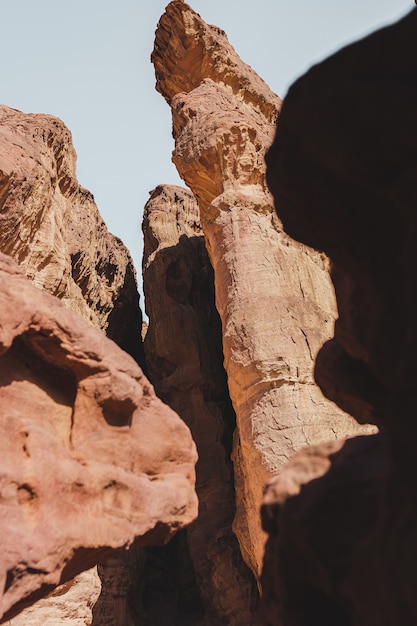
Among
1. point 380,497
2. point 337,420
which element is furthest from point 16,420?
point 337,420

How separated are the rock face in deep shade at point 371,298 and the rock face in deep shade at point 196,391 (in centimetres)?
960

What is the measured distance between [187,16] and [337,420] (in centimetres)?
1055

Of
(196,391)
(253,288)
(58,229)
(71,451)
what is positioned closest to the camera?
(71,451)

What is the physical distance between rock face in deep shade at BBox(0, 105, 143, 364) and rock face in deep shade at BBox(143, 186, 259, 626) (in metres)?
1.07

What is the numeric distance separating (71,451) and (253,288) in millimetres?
6668

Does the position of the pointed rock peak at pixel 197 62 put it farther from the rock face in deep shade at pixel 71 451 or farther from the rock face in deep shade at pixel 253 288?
the rock face in deep shade at pixel 71 451

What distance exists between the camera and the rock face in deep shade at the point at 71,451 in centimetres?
443

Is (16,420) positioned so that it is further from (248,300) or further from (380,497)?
(248,300)

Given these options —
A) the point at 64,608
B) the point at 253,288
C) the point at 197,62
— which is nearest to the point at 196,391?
the point at 253,288

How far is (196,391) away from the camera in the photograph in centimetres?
1435

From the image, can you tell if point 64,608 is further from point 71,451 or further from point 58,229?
point 58,229

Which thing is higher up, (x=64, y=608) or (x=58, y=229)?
(x=58, y=229)

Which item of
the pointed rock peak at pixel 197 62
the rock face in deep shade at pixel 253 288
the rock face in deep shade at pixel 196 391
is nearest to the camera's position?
the rock face in deep shade at pixel 253 288

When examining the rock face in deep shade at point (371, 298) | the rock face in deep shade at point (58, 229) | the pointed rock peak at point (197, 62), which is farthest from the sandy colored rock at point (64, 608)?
the pointed rock peak at point (197, 62)
